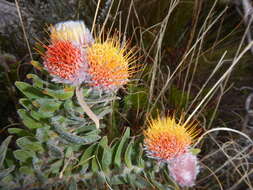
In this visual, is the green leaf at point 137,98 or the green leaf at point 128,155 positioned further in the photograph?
the green leaf at point 137,98

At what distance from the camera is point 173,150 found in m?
0.49

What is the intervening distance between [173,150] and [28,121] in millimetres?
236

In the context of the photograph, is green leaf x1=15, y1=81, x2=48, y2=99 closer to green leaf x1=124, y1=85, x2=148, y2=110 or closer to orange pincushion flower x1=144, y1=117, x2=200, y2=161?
orange pincushion flower x1=144, y1=117, x2=200, y2=161

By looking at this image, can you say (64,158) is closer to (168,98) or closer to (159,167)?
(159,167)

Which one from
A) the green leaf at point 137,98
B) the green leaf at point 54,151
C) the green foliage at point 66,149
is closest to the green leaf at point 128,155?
the green foliage at point 66,149

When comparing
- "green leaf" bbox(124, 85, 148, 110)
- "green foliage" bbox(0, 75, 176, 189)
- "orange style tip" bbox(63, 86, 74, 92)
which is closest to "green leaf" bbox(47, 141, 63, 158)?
"green foliage" bbox(0, 75, 176, 189)

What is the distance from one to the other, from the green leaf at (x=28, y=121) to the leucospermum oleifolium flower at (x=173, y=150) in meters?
0.18

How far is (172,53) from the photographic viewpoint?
988 mm

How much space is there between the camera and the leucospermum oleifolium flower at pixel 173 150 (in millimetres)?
496

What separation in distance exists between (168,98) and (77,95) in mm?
476

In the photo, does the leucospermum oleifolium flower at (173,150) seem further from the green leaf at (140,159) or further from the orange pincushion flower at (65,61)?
the orange pincushion flower at (65,61)

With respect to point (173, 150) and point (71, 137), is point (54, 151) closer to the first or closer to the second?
point (71, 137)

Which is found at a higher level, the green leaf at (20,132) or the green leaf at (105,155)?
the green leaf at (20,132)

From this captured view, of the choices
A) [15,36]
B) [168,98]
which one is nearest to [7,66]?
[15,36]
